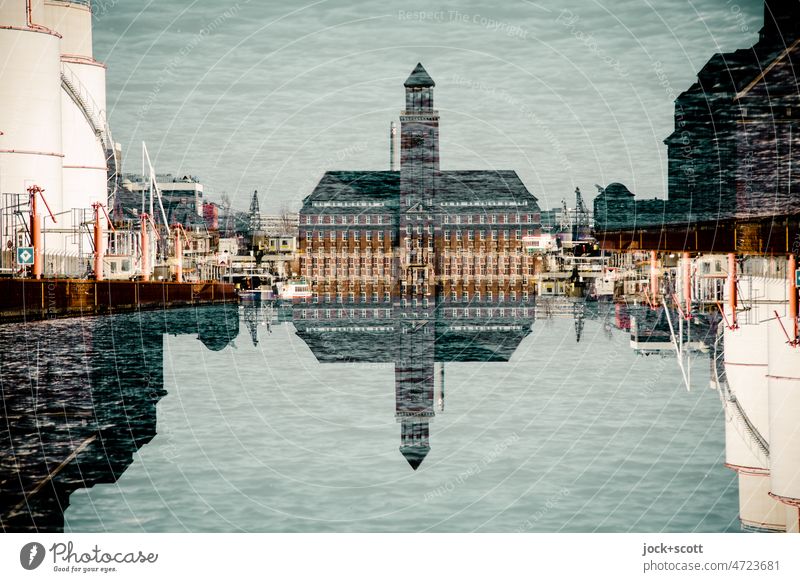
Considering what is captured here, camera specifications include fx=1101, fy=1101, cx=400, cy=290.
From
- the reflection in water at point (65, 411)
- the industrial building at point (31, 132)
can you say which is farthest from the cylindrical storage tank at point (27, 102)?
the reflection in water at point (65, 411)

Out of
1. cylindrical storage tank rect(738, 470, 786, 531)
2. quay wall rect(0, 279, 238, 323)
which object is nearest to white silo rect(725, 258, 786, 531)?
cylindrical storage tank rect(738, 470, 786, 531)

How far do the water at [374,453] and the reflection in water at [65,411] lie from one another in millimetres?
171

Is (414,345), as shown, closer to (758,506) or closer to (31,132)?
(31,132)

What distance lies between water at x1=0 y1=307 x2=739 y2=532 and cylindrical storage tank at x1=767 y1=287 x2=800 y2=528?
113 cm

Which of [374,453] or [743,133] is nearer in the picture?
[374,453]

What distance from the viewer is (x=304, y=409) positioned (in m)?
39.0

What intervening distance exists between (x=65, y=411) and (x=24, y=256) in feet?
133

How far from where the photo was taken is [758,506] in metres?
22.1

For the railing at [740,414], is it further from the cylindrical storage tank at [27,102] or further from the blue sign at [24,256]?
the cylindrical storage tank at [27,102]

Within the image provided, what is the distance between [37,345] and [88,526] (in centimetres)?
4575
